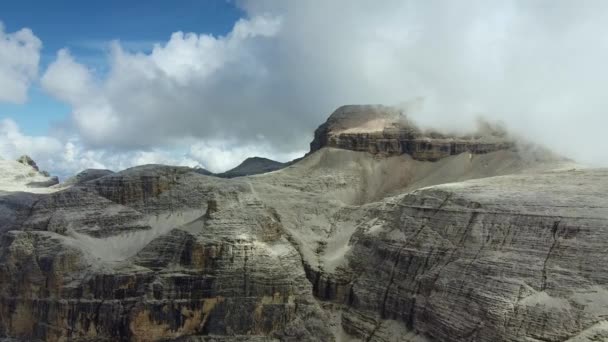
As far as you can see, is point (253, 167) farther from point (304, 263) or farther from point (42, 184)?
point (304, 263)

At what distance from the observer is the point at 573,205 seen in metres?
36.1

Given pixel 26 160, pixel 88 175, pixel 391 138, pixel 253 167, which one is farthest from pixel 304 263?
pixel 26 160

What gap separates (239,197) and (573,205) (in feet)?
93.2

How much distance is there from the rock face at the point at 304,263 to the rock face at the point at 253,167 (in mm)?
32453

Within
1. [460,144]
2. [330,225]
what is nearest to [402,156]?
[460,144]

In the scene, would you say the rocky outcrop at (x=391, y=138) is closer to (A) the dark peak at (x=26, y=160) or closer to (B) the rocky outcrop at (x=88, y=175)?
(B) the rocky outcrop at (x=88, y=175)

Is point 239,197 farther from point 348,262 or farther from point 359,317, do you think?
point 359,317

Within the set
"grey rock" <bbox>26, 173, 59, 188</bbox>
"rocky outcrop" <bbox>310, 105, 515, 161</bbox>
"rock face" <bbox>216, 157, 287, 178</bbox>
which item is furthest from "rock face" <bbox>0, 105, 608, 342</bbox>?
"rock face" <bbox>216, 157, 287, 178</bbox>

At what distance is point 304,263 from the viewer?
52.1 m

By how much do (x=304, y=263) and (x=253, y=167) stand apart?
2003 inches

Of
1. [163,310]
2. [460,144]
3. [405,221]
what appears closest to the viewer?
[163,310]

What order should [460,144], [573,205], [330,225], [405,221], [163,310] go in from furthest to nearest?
[460,144] → [330,225] → [405,221] → [163,310] → [573,205]

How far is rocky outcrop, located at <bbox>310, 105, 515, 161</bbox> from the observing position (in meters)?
75.8

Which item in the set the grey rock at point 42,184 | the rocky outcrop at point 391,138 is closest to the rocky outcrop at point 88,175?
the grey rock at point 42,184
